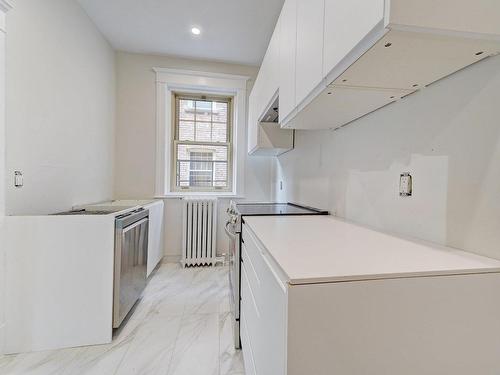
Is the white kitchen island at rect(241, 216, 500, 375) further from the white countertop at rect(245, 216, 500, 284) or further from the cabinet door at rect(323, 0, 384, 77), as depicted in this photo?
the cabinet door at rect(323, 0, 384, 77)

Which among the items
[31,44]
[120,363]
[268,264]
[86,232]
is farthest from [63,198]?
[268,264]

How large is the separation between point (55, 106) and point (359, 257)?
2425 mm

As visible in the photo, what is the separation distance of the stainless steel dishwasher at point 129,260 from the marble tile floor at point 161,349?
0.53ft

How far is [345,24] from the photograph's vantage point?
76 centimetres

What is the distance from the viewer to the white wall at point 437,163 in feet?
2.49

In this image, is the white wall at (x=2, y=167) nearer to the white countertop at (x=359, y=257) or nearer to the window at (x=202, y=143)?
the white countertop at (x=359, y=257)

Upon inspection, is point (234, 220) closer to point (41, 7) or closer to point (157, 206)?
point (157, 206)

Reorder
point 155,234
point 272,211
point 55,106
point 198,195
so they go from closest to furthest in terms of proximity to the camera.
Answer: point 272,211, point 55,106, point 155,234, point 198,195

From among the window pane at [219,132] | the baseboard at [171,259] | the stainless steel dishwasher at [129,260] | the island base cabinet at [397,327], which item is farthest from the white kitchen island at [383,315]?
the window pane at [219,132]

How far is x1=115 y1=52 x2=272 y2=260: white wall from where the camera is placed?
306cm

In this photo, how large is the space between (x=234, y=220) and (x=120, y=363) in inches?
43.8

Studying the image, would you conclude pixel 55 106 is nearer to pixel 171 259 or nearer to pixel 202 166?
pixel 202 166

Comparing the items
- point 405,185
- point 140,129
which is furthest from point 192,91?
point 405,185

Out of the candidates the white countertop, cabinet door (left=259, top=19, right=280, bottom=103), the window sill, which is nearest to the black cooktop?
the white countertop
